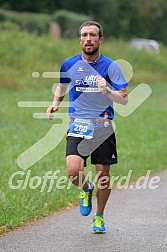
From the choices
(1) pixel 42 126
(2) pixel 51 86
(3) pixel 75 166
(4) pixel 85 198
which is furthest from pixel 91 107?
(2) pixel 51 86

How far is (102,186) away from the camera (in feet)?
27.2

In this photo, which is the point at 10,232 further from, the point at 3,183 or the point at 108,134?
the point at 3,183

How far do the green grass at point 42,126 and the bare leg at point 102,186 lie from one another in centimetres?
94

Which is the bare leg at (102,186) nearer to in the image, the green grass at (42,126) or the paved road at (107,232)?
the paved road at (107,232)

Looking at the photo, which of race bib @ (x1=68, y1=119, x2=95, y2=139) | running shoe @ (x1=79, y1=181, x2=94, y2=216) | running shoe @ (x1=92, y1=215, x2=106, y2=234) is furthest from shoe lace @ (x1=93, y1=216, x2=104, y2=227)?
race bib @ (x1=68, y1=119, x2=95, y2=139)

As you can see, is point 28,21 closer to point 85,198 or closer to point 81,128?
point 85,198

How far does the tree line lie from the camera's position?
5792cm

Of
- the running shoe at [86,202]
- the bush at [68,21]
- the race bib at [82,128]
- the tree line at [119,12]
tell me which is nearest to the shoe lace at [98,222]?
the running shoe at [86,202]

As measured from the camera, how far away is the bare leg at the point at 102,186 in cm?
816

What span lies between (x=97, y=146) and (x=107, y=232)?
36.0 inches

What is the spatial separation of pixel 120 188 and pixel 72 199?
5.63 feet

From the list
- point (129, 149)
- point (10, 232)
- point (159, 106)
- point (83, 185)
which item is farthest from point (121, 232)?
point (159, 106)

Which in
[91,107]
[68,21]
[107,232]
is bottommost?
[107,232]

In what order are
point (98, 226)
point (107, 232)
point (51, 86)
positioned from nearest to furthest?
point (98, 226), point (107, 232), point (51, 86)
